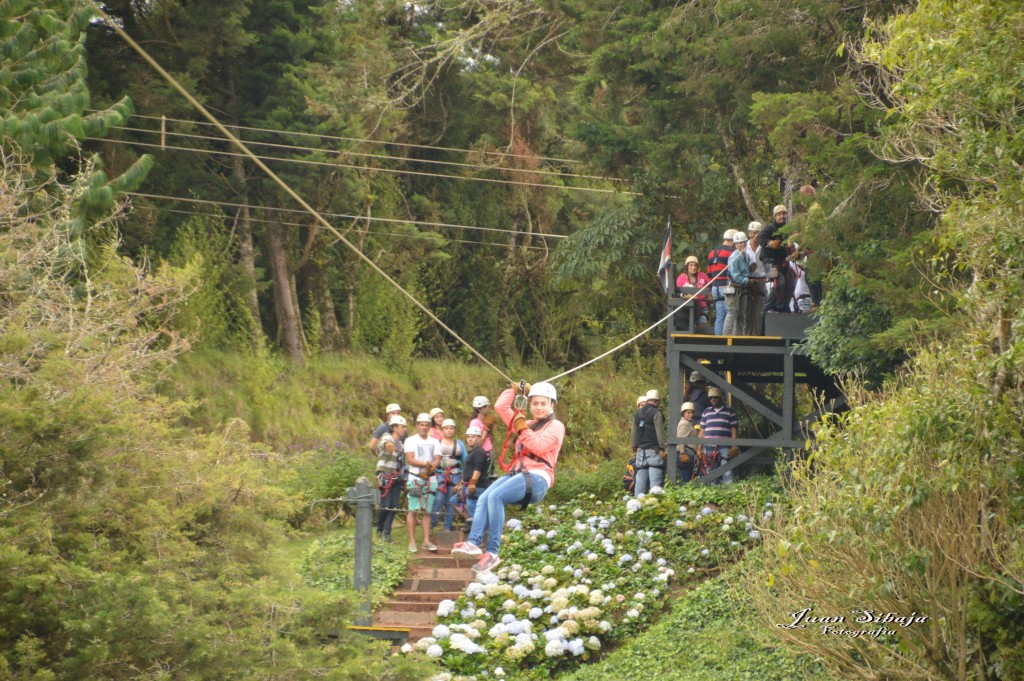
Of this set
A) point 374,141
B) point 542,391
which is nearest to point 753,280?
point 542,391

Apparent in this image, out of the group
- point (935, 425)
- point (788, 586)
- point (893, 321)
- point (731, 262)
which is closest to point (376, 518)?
point (731, 262)

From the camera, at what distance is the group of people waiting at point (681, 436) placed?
759 inches

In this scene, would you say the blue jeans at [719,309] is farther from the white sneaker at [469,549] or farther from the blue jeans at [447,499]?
the white sneaker at [469,549]

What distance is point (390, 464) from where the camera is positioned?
58.3ft

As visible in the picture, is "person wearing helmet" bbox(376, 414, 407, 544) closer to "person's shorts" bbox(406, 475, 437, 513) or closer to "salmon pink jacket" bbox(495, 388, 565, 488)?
"person's shorts" bbox(406, 475, 437, 513)

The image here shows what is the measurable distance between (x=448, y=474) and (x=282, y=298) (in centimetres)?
1307

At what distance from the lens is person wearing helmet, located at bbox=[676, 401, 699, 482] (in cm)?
1944

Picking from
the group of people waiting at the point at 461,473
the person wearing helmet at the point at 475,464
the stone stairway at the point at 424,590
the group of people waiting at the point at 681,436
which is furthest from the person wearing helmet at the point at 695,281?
the stone stairway at the point at 424,590

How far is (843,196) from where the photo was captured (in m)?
16.8

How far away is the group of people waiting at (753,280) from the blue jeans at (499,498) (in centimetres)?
571

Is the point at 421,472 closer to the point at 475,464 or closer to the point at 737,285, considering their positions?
the point at 475,464

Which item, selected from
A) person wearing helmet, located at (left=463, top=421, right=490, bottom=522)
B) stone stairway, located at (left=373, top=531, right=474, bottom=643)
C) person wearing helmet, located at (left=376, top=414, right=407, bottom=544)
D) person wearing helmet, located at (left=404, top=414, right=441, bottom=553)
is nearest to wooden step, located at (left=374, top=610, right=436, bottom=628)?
stone stairway, located at (left=373, top=531, right=474, bottom=643)

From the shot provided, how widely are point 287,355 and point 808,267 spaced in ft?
48.2

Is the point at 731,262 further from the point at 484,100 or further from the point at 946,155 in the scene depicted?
the point at 484,100
